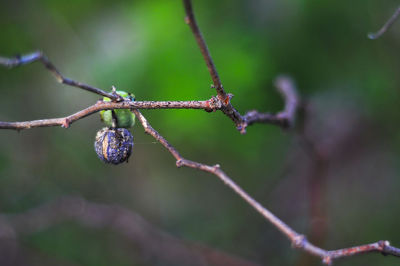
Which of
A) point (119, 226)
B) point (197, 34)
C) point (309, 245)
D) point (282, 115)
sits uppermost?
point (282, 115)

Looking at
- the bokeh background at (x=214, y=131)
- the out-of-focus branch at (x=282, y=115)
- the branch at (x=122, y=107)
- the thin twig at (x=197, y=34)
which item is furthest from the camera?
the bokeh background at (x=214, y=131)

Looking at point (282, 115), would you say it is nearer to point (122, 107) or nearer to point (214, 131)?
point (122, 107)

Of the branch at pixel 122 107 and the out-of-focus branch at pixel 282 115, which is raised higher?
the out-of-focus branch at pixel 282 115

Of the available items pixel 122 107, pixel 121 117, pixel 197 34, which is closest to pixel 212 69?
pixel 197 34

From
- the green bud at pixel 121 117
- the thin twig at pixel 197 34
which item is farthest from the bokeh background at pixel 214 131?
the thin twig at pixel 197 34

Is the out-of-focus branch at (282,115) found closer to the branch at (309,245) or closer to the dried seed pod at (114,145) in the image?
the branch at (309,245)

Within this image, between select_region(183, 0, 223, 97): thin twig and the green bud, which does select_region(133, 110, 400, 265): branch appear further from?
select_region(183, 0, 223, 97): thin twig

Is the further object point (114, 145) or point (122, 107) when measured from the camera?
point (114, 145)
